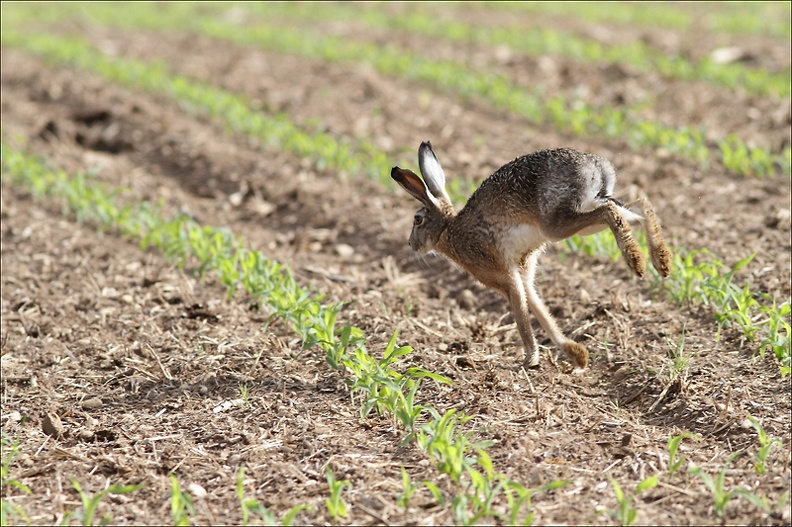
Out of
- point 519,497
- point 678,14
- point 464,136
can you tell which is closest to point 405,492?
point 519,497

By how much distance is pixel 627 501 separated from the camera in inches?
154

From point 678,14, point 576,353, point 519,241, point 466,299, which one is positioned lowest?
point 466,299

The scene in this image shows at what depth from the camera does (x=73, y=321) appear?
21.9 feet

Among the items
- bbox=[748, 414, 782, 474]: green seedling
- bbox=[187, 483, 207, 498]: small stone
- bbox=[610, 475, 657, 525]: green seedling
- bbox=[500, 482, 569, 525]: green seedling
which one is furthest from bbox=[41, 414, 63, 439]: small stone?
bbox=[748, 414, 782, 474]: green seedling

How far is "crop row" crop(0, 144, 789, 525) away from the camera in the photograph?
3.96 metres

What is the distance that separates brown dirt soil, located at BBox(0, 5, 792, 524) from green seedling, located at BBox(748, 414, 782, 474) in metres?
0.04

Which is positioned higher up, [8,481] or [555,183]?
[555,183]

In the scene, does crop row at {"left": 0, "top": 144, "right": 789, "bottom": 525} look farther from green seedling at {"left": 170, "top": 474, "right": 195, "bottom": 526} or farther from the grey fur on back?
the grey fur on back

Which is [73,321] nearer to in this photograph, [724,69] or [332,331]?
[332,331]

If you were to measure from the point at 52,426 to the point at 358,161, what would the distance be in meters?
4.83

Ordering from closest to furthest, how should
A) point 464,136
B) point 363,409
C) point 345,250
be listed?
1. point 363,409
2. point 345,250
3. point 464,136

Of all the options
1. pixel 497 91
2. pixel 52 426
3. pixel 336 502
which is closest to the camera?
pixel 336 502

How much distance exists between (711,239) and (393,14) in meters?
12.6

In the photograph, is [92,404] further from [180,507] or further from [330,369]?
[180,507]
